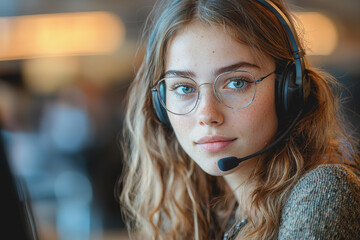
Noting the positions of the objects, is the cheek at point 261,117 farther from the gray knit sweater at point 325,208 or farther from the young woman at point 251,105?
the gray knit sweater at point 325,208

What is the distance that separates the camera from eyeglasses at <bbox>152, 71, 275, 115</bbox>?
902 mm

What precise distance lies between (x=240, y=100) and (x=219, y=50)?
125 millimetres

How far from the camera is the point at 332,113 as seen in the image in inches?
39.9

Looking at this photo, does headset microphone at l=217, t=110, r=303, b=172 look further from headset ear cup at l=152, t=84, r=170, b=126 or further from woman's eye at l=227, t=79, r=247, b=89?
headset ear cup at l=152, t=84, r=170, b=126

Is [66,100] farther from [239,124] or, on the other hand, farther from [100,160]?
[239,124]

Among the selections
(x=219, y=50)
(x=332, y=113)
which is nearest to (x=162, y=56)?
(x=219, y=50)

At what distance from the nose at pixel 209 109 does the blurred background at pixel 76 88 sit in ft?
8.73

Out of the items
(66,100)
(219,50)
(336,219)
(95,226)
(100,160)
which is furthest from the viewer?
(66,100)

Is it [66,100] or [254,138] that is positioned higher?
[254,138]

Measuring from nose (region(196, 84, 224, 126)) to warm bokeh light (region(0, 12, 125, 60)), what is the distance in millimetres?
3978

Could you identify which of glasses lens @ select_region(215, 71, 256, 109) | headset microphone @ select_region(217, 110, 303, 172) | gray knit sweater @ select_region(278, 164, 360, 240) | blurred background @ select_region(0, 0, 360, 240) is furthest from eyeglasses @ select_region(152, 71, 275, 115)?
blurred background @ select_region(0, 0, 360, 240)

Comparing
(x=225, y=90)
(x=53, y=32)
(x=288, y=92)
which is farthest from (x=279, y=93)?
(x=53, y=32)

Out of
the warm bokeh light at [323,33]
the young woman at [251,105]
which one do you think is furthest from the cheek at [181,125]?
the warm bokeh light at [323,33]

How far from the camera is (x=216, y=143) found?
92cm
